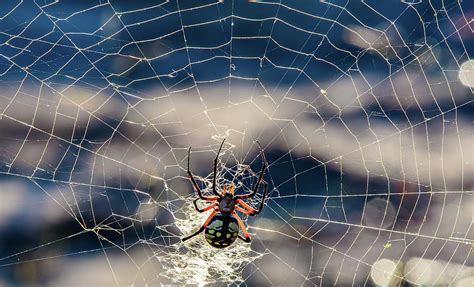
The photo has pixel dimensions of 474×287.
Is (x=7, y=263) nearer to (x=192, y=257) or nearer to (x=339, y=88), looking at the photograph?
(x=192, y=257)

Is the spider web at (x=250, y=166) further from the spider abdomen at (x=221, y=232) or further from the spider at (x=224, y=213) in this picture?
the spider abdomen at (x=221, y=232)

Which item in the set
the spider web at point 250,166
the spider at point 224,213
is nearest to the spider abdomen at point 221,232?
the spider at point 224,213

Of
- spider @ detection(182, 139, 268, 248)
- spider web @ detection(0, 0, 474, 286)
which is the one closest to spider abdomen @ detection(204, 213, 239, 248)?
spider @ detection(182, 139, 268, 248)

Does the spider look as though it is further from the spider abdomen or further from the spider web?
the spider web

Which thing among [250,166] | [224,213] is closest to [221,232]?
[224,213]

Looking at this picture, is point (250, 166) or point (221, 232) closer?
point (221, 232)

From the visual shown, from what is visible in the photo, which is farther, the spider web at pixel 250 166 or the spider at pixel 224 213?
the spider web at pixel 250 166

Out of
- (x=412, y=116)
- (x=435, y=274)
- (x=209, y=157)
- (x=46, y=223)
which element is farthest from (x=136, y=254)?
→ (x=412, y=116)

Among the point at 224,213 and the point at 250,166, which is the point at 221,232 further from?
the point at 250,166

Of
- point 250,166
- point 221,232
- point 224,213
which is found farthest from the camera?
point 250,166
